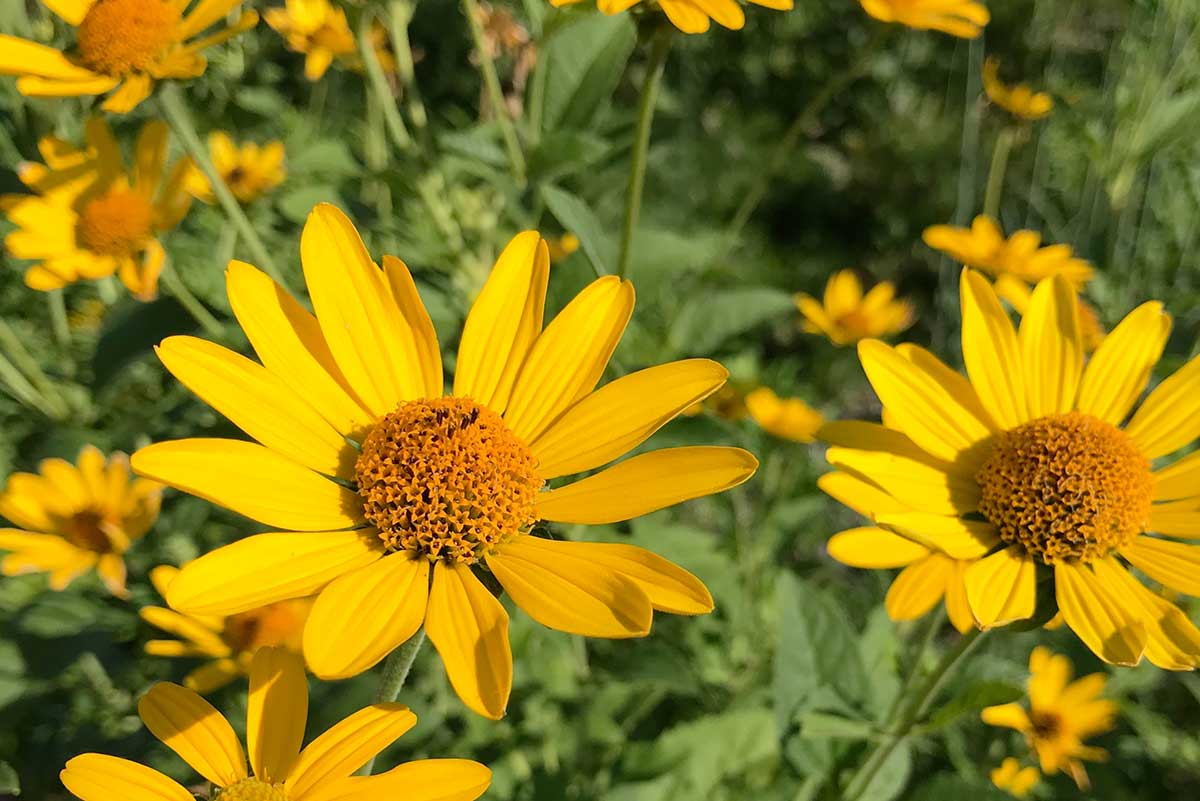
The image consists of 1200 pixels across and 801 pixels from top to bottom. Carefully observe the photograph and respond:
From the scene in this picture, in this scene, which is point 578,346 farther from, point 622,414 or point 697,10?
point 697,10

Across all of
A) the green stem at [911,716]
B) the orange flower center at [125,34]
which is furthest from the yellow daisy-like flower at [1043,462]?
the orange flower center at [125,34]

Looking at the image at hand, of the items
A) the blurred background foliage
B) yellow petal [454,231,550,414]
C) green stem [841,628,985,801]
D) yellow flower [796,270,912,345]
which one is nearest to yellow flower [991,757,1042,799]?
the blurred background foliage

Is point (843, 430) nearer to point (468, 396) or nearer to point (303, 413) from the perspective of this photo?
point (468, 396)

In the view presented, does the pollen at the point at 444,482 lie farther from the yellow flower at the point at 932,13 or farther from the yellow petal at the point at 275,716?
the yellow flower at the point at 932,13

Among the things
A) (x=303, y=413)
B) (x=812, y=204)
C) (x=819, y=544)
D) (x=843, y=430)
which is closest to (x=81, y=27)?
(x=303, y=413)

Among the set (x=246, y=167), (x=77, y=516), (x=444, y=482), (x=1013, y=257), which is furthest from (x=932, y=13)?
(x=77, y=516)

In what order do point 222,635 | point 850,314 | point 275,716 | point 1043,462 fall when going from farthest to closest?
point 850,314 < point 222,635 < point 1043,462 < point 275,716

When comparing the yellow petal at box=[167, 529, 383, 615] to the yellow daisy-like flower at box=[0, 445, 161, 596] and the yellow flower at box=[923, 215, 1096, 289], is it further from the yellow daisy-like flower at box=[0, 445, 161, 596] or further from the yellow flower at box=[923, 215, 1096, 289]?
the yellow flower at box=[923, 215, 1096, 289]
